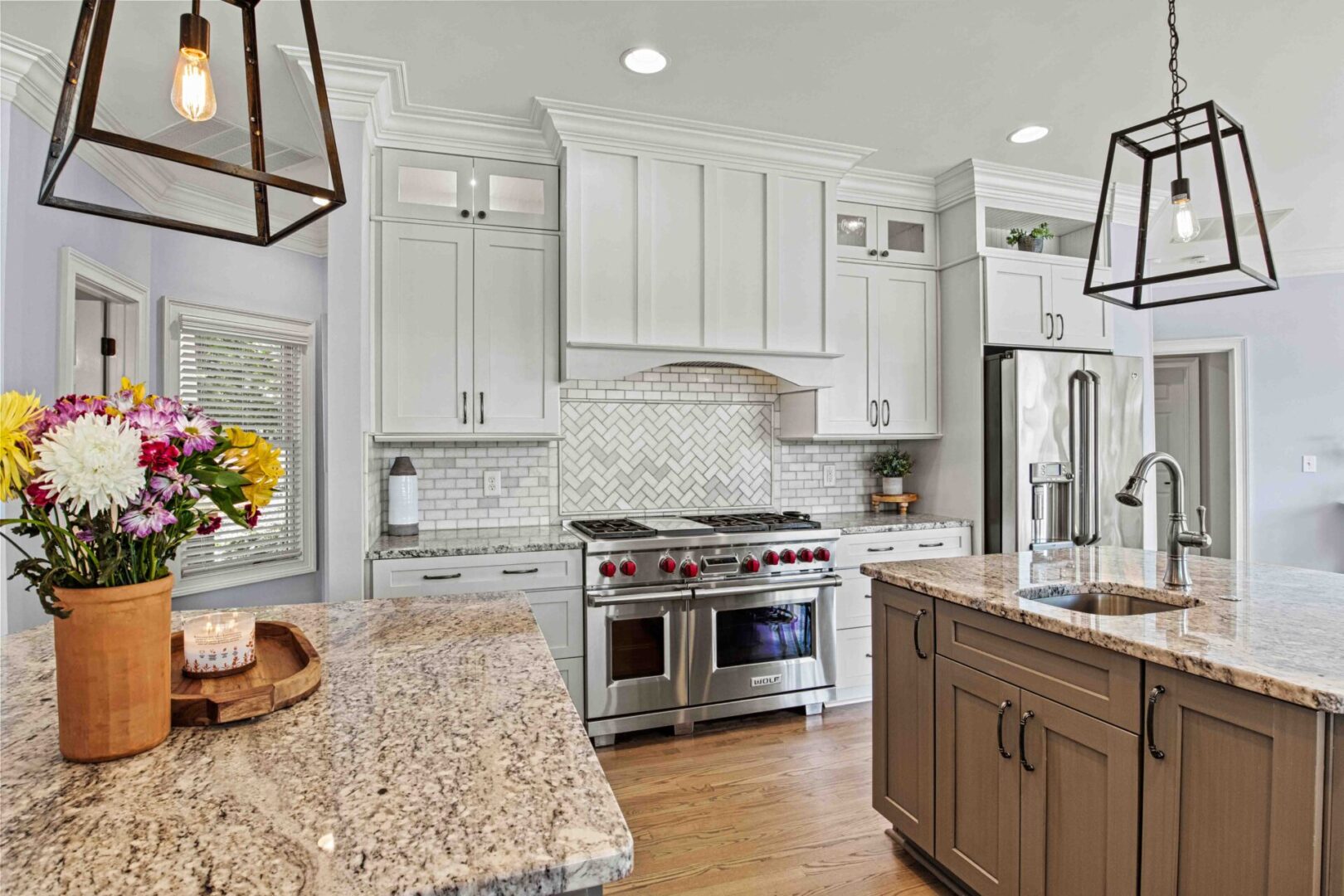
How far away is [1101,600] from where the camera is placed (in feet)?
6.62

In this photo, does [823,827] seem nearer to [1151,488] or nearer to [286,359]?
[1151,488]

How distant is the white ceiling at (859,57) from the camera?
2.30m

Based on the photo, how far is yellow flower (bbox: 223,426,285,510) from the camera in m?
0.98

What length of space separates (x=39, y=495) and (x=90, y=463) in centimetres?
8

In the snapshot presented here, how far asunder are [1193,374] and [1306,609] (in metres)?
4.25

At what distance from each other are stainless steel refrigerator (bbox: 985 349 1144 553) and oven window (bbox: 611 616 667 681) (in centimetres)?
184

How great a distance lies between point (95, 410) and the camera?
88cm

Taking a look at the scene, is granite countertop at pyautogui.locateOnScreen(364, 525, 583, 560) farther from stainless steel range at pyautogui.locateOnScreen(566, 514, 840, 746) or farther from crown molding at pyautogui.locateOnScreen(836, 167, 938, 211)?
crown molding at pyautogui.locateOnScreen(836, 167, 938, 211)

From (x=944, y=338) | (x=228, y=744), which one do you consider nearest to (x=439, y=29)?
(x=228, y=744)

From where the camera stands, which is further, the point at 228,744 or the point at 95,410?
the point at 228,744

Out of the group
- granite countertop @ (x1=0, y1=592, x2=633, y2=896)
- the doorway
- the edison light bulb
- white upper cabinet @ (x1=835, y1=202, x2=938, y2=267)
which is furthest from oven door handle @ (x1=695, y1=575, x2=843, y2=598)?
the doorway

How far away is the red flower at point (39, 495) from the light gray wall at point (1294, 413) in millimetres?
5982

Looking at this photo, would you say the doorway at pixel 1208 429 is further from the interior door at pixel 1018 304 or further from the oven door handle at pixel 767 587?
the oven door handle at pixel 767 587

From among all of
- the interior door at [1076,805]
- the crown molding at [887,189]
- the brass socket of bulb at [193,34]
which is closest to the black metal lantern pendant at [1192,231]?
the interior door at [1076,805]
